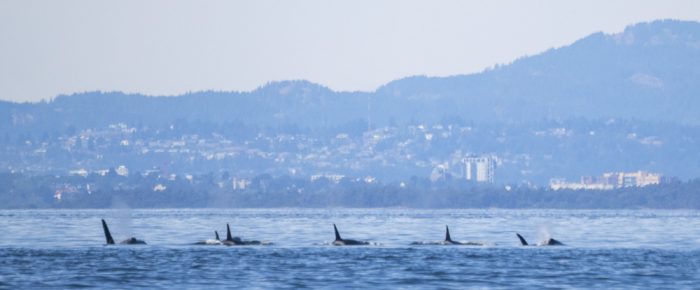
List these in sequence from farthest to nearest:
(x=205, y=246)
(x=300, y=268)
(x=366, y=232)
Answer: (x=366, y=232) → (x=205, y=246) → (x=300, y=268)

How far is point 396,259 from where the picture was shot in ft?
283

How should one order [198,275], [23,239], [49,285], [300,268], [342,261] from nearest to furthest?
[49,285] < [198,275] < [300,268] < [342,261] < [23,239]

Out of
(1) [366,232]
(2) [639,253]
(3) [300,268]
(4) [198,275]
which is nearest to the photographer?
(4) [198,275]

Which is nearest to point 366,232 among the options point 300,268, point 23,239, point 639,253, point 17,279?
point 23,239

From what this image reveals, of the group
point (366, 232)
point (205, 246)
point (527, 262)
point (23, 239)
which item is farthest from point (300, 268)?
point (366, 232)

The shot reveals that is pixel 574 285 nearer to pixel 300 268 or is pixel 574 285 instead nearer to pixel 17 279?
pixel 300 268

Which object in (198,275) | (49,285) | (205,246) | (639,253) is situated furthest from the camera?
(205,246)

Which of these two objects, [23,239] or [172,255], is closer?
[172,255]

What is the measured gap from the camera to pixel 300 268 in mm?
78875

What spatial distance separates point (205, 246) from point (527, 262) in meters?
23.7

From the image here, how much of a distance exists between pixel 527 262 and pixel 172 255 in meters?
18.9

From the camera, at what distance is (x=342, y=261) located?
3317 inches

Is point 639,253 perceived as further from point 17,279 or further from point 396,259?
Result: point 17,279

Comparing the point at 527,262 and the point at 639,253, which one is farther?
the point at 639,253
